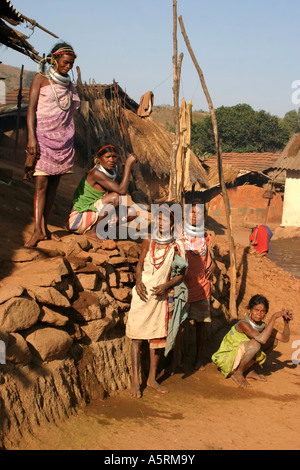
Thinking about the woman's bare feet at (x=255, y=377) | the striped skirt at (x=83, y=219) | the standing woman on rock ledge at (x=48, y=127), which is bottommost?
the woman's bare feet at (x=255, y=377)

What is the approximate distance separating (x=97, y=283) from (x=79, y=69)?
6906 millimetres

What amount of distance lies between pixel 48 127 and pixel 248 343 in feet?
9.14

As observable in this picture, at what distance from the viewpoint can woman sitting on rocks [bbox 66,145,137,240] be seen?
5172 mm

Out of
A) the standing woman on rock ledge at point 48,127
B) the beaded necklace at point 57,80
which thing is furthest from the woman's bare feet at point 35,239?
the beaded necklace at point 57,80

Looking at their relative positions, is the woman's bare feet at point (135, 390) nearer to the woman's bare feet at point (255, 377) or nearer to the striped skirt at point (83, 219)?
the woman's bare feet at point (255, 377)

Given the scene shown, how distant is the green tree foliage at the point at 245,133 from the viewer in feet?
126

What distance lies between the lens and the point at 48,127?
4.84 m

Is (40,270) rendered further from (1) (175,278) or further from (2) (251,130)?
(2) (251,130)

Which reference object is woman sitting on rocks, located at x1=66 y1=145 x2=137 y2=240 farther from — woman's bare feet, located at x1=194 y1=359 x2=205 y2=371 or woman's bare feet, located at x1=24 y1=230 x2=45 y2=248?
woman's bare feet, located at x1=194 y1=359 x2=205 y2=371

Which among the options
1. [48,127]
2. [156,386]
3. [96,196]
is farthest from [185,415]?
[48,127]

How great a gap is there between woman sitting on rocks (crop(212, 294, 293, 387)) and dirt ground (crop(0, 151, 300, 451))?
0.13 m

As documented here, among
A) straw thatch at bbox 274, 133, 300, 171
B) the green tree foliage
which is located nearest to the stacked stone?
straw thatch at bbox 274, 133, 300, 171

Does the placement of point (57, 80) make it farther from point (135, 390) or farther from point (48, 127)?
point (135, 390)

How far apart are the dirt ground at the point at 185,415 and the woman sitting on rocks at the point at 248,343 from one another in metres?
0.13
